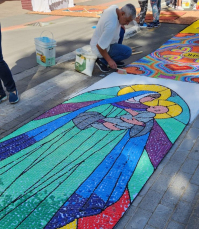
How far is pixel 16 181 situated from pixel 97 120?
1277 millimetres

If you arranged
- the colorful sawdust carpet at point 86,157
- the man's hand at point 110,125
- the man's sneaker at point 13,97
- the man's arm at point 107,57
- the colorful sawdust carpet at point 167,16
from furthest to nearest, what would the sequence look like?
the colorful sawdust carpet at point 167,16 → the man's arm at point 107,57 → the man's sneaker at point 13,97 → the man's hand at point 110,125 → the colorful sawdust carpet at point 86,157

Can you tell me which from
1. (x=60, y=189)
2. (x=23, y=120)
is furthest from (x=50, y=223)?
(x=23, y=120)

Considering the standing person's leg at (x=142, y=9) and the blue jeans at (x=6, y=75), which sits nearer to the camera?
the blue jeans at (x=6, y=75)

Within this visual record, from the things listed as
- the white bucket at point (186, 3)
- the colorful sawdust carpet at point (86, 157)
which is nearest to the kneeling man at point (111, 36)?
the colorful sawdust carpet at point (86, 157)

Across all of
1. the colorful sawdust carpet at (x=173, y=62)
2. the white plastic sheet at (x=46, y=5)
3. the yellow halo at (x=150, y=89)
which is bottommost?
the white plastic sheet at (x=46, y=5)

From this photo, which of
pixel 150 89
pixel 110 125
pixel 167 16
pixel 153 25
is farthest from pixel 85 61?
pixel 167 16

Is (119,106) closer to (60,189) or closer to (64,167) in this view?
(64,167)

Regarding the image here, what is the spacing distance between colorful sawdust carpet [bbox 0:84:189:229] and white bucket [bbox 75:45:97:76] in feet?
3.10

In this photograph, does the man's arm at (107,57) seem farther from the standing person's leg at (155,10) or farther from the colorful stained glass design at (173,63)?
the standing person's leg at (155,10)

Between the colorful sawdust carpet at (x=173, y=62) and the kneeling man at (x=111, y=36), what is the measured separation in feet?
1.26

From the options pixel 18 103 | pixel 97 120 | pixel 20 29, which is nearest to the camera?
pixel 97 120

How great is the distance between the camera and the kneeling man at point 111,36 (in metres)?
4.52

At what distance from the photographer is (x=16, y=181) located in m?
2.65

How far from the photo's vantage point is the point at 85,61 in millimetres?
5043
